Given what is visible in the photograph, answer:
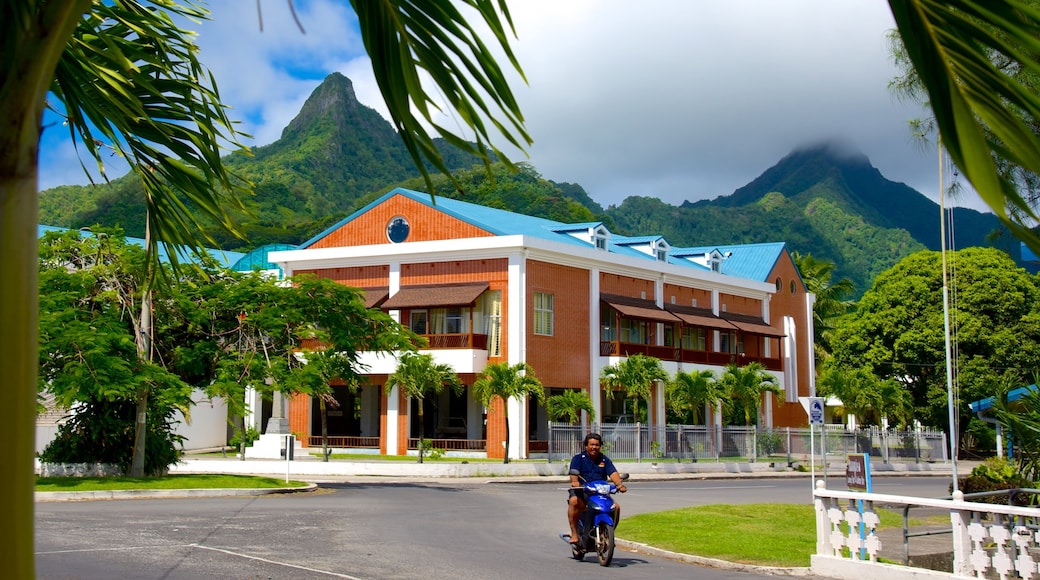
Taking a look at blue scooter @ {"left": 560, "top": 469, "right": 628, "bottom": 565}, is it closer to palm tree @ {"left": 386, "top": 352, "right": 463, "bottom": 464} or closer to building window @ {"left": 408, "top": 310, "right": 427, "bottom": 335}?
palm tree @ {"left": 386, "top": 352, "right": 463, "bottom": 464}

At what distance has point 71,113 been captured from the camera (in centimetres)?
467

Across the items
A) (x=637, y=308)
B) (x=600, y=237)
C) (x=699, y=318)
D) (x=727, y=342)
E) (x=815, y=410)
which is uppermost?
(x=600, y=237)

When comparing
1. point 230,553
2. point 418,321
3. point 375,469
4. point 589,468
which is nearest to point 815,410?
point 589,468

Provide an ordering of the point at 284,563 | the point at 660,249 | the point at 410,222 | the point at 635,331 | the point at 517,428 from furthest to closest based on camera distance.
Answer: the point at 660,249
the point at 635,331
the point at 410,222
the point at 517,428
the point at 284,563

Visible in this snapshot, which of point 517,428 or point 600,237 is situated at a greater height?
point 600,237

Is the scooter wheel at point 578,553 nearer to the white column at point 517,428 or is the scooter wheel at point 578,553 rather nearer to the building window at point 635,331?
the white column at point 517,428

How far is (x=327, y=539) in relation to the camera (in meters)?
14.9

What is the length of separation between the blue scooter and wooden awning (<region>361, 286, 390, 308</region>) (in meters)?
30.1

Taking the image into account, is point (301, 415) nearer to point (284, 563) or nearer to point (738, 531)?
point (738, 531)

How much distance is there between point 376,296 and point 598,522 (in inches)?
1223

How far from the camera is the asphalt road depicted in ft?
38.5

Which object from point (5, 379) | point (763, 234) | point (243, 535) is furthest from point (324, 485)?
point (763, 234)

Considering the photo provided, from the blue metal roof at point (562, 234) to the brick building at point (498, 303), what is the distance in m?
0.12

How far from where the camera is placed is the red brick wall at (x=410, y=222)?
42719 millimetres
